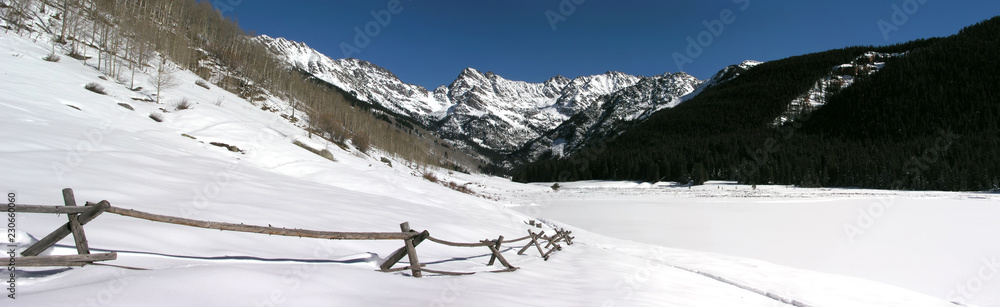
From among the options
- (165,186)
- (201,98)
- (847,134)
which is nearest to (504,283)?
(165,186)

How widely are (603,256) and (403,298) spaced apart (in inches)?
333

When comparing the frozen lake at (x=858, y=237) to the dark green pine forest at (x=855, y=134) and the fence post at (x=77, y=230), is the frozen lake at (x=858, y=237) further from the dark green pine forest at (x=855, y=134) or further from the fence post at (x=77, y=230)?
the dark green pine forest at (x=855, y=134)

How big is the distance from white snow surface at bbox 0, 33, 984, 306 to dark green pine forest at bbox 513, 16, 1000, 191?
6368cm

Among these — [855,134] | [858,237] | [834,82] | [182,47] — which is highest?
[834,82]

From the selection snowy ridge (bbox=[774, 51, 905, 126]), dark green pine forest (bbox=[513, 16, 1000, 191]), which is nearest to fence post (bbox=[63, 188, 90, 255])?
dark green pine forest (bbox=[513, 16, 1000, 191])

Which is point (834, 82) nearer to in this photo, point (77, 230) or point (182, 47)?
point (77, 230)


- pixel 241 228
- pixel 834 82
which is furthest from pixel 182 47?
pixel 834 82

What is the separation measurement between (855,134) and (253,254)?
383ft

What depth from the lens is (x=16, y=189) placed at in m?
5.05

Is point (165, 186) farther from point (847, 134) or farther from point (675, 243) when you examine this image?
point (847, 134)

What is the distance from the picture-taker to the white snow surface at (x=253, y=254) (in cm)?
299

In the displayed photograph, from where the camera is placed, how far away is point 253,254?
472 cm

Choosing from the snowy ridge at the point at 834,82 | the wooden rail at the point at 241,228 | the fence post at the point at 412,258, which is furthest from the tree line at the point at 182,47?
the snowy ridge at the point at 834,82

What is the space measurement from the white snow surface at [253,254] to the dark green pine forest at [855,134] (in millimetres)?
63681
